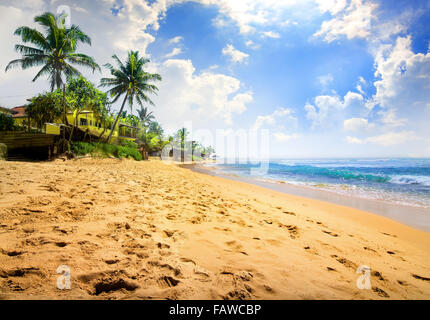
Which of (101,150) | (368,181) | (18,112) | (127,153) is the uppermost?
(18,112)

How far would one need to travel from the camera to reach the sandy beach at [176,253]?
1503 millimetres

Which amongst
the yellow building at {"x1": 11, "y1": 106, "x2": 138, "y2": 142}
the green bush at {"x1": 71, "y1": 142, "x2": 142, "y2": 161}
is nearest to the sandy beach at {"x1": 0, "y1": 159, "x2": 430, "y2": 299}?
the green bush at {"x1": 71, "y1": 142, "x2": 142, "y2": 161}

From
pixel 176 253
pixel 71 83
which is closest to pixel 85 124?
pixel 71 83

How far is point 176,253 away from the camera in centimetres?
210

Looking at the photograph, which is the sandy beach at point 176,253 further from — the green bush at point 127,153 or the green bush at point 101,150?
the green bush at point 127,153

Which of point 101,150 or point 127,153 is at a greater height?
point 101,150

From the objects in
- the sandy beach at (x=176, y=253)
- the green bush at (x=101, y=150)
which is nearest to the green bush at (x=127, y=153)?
the green bush at (x=101, y=150)

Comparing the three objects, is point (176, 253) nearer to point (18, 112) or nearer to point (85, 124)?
point (85, 124)

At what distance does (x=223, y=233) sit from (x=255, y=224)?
0.95 m

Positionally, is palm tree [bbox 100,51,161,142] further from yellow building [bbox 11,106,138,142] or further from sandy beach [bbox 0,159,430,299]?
sandy beach [bbox 0,159,430,299]

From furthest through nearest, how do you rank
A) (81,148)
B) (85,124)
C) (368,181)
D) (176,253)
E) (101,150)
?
(85,124) → (101,150) → (368,181) → (81,148) → (176,253)

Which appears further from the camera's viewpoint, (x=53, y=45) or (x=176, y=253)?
(x=53, y=45)

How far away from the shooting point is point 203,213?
378 centimetres

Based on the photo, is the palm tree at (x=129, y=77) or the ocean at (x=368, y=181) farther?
the palm tree at (x=129, y=77)
